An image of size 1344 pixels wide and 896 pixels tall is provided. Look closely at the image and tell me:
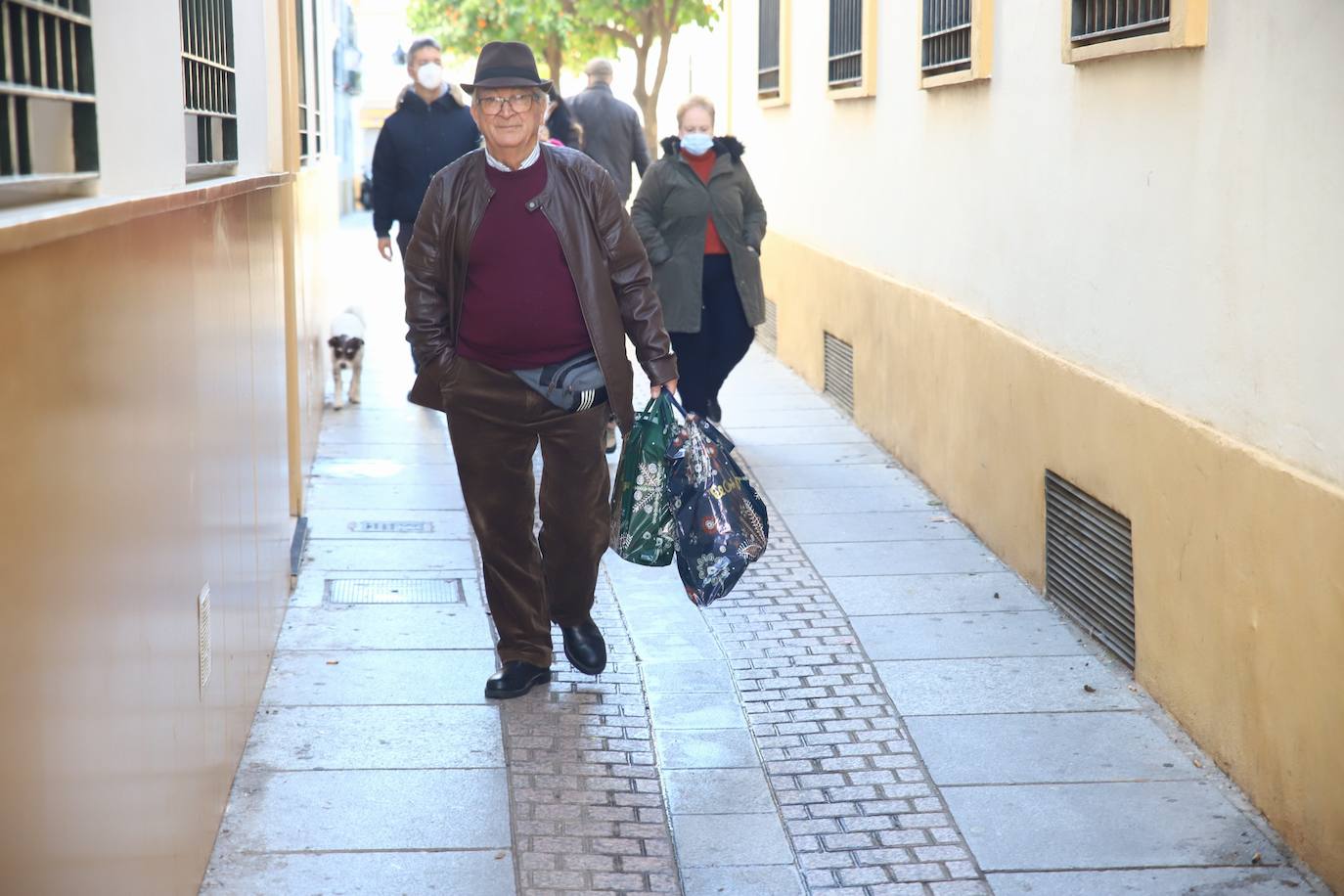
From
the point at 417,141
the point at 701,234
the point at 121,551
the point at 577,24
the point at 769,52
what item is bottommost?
the point at 121,551

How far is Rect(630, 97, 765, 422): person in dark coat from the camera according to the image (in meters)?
9.25

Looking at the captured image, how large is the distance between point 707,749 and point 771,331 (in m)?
9.36

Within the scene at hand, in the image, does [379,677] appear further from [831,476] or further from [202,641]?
[831,476]

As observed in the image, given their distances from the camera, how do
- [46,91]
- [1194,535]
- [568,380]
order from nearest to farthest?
[46,91] → [1194,535] → [568,380]

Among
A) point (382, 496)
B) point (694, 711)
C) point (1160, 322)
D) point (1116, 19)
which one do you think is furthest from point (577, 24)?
point (694, 711)

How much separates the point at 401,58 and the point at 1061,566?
26.0 m

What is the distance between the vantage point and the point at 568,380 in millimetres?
5453

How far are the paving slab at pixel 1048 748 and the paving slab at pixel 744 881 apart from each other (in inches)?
30.7

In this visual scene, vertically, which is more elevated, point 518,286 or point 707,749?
point 518,286

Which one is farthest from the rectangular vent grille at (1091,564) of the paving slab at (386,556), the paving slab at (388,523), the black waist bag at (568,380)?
the paving slab at (388,523)

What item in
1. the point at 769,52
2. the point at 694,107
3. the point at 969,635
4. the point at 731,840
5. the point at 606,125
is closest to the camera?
the point at 731,840

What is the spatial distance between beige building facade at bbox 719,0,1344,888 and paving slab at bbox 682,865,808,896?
51.3 inches

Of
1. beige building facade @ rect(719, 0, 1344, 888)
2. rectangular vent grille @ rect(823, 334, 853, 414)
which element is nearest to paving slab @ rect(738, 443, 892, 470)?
beige building facade @ rect(719, 0, 1344, 888)

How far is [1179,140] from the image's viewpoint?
548cm
